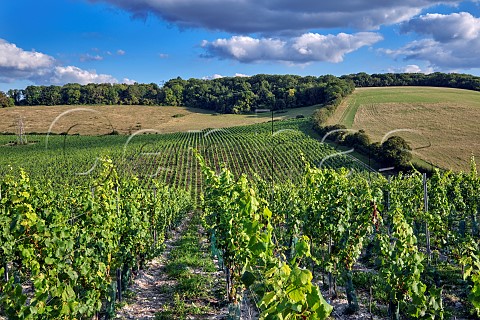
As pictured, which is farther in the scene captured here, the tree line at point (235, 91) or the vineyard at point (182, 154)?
the tree line at point (235, 91)

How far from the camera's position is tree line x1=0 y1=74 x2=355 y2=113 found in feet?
295

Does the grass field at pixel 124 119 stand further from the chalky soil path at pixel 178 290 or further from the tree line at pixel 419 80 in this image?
the chalky soil path at pixel 178 290

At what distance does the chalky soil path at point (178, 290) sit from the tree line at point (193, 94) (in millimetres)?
74323

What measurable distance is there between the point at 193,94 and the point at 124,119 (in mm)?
25537

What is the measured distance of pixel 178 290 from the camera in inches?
443

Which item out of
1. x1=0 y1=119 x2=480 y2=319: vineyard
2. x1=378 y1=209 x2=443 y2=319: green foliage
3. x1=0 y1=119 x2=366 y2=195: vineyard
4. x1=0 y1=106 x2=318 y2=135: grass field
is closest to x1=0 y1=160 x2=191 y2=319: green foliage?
x1=0 y1=119 x2=480 y2=319: vineyard

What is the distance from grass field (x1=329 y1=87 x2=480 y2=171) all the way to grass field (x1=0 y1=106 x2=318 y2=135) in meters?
12.8

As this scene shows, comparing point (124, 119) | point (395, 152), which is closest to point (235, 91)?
point (124, 119)

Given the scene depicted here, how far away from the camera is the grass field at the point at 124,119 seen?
77.5m

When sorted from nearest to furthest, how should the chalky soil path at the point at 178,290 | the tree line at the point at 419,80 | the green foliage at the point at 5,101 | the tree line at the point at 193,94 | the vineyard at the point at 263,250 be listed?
the vineyard at the point at 263,250 < the chalky soil path at the point at 178,290 < the tree line at the point at 419,80 < the tree line at the point at 193,94 < the green foliage at the point at 5,101

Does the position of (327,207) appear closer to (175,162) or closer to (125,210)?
(125,210)

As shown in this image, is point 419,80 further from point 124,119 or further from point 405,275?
point 405,275

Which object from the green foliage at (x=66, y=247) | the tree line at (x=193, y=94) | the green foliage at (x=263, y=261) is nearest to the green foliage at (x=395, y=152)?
the green foliage at (x=66, y=247)

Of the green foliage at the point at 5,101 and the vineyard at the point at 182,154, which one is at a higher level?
the green foliage at the point at 5,101
